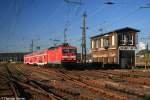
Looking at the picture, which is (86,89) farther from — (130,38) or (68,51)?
(130,38)

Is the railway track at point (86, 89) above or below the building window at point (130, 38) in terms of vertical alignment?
below

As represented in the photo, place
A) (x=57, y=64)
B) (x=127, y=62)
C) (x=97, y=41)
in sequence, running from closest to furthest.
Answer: (x=57, y=64), (x=127, y=62), (x=97, y=41)

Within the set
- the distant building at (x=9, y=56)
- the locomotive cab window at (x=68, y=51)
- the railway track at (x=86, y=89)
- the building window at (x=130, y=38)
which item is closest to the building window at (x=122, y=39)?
the building window at (x=130, y=38)

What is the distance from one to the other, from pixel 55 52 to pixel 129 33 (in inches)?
457

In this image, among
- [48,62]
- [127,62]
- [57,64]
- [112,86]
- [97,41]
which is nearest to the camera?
[112,86]

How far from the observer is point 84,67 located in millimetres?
42031

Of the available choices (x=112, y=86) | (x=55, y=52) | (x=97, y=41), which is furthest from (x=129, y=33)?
(x=112, y=86)

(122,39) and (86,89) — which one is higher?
(122,39)

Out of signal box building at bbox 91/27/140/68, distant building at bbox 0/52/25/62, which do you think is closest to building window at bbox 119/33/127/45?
signal box building at bbox 91/27/140/68

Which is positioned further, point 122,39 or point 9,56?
point 9,56

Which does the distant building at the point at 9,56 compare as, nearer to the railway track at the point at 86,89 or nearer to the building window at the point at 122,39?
the building window at the point at 122,39

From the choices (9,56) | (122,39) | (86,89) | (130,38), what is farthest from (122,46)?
(9,56)

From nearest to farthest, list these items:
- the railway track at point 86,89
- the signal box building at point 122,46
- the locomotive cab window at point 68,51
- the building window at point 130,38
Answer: the railway track at point 86,89 → the locomotive cab window at point 68,51 → the signal box building at point 122,46 → the building window at point 130,38

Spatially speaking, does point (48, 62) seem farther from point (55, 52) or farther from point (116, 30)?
point (116, 30)
